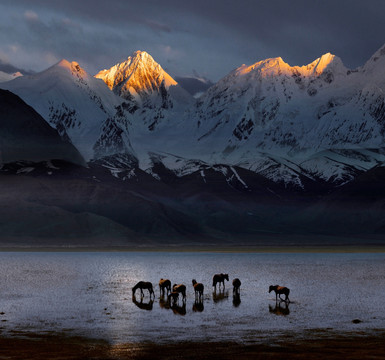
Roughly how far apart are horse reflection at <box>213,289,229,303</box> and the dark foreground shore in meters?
21.2

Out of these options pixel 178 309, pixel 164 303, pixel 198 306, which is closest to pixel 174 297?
pixel 164 303

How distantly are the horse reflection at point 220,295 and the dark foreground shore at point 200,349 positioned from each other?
21195 mm

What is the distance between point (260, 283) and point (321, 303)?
22224mm

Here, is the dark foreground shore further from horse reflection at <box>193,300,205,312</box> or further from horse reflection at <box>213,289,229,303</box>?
horse reflection at <box>213,289,229,303</box>

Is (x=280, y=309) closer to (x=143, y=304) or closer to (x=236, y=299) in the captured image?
(x=236, y=299)

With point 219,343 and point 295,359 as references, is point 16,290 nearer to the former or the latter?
point 219,343

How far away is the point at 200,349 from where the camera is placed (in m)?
35.7

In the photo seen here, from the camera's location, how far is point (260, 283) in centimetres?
7906

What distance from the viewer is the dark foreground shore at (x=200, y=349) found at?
111ft

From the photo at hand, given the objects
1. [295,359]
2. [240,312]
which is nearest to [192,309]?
[240,312]

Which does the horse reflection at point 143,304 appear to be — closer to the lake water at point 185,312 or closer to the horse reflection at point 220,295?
the lake water at point 185,312

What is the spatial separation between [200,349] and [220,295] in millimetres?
29091

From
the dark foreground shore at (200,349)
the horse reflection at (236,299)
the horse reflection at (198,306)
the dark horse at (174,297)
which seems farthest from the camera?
the horse reflection at (236,299)

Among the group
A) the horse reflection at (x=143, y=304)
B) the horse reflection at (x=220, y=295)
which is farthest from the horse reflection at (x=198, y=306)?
the horse reflection at (x=143, y=304)
